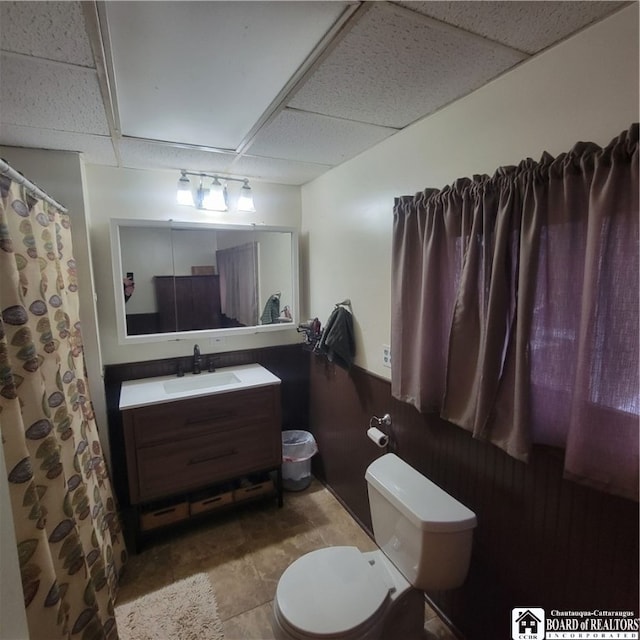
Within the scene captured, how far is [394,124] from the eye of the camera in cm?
165

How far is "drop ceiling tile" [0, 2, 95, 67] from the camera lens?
34.2 inches

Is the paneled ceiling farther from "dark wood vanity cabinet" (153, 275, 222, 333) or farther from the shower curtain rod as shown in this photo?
"dark wood vanity cabinet" (153, 275, 222, 333)

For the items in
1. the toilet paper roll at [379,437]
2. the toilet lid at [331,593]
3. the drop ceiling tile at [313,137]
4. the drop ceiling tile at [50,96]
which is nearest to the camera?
the drop ceiling tile at [50,96]

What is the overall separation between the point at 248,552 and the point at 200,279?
5.74 ft

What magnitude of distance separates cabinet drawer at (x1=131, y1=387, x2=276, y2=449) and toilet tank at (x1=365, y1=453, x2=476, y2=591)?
0.95 meters

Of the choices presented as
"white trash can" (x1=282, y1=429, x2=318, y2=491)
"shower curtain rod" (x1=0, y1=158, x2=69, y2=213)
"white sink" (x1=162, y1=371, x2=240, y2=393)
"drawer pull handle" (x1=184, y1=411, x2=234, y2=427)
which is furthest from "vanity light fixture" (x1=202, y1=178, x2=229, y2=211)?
"white trash can" (x1=282, y1=429, x2=318, y2=491)

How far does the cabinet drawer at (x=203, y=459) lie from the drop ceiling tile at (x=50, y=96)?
1.65m

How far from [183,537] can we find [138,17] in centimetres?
252

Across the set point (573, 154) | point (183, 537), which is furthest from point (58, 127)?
point (183, 537)

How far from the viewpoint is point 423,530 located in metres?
1.33

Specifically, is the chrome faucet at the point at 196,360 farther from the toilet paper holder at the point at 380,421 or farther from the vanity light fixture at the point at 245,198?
the toilet paper holder at the point at 380,421

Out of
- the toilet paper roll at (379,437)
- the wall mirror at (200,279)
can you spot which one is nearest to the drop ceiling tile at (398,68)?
the wall mirror at (200,279)

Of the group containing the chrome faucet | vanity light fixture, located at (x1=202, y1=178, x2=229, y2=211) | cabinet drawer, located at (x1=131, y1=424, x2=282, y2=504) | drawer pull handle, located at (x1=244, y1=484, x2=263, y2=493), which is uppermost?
vanity light fixture, located at (x1=202, y1=178, x2=229, y2=211)

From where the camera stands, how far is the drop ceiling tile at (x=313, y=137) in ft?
5.19
